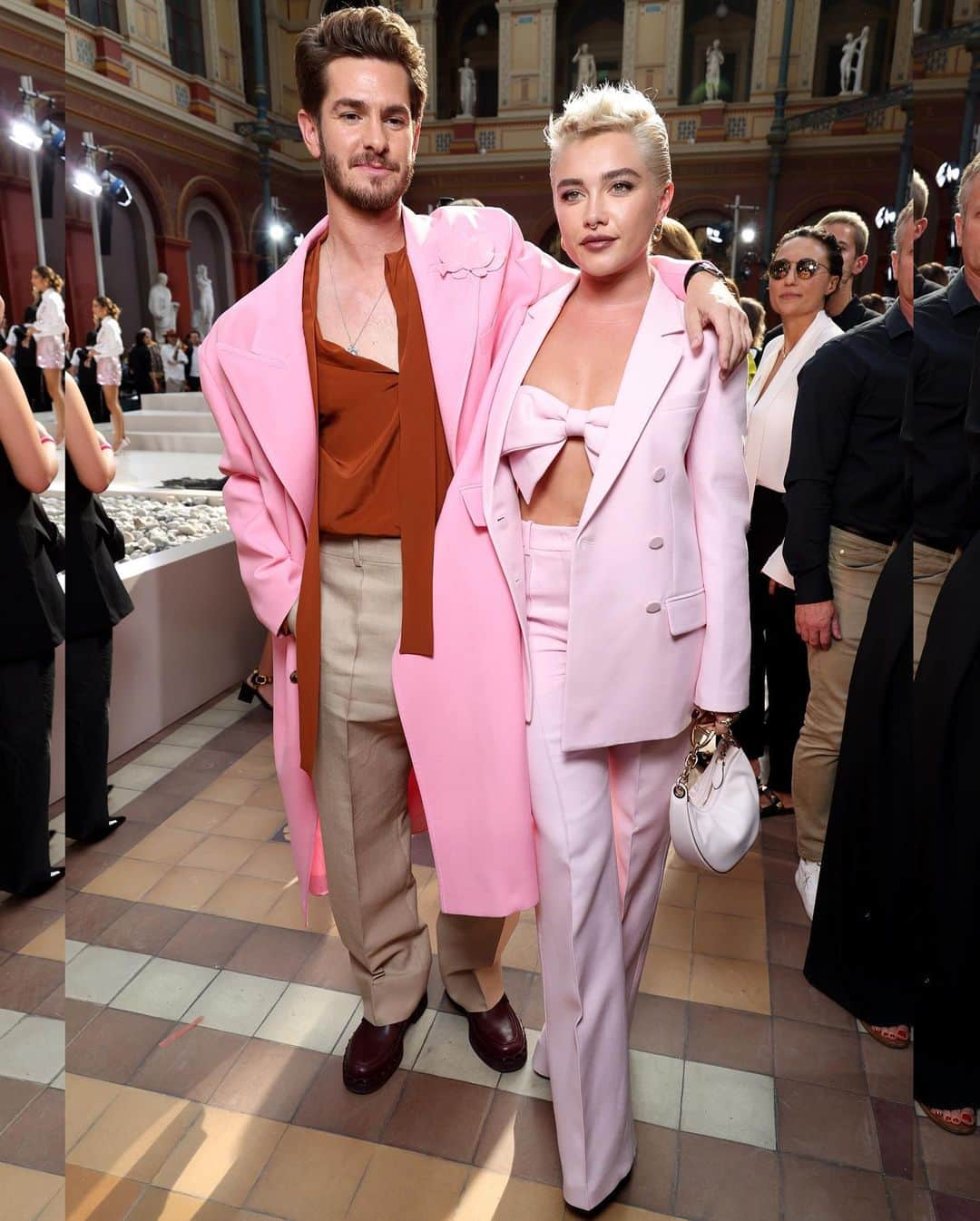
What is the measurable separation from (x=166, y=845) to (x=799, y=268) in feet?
6.35

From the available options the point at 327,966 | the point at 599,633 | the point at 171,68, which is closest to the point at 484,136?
the point at 171,68

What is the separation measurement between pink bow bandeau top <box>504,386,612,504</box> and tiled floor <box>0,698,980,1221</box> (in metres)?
0.82

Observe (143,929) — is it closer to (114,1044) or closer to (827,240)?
(114,1044)

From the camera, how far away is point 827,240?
1.19 meters

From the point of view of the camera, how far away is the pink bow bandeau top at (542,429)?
1224 mm

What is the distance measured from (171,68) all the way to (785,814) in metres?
2.01

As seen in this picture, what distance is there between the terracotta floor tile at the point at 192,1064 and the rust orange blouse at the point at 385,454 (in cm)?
Answer: 81

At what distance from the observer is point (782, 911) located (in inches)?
79.0

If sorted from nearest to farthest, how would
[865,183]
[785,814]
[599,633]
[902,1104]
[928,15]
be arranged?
[928,15] < [865,183] < [599,633] < [902,1104] < [785,814]

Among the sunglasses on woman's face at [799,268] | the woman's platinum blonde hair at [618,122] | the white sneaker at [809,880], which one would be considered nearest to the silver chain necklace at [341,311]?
the woman's platinum blonde hair at [618,122]

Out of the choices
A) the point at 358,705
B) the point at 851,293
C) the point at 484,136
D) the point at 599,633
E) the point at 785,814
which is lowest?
the point at 785,814

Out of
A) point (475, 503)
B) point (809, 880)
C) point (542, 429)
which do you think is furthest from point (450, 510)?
point (809, 880)

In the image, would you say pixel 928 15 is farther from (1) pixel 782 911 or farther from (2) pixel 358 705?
(1) pixel 782 911

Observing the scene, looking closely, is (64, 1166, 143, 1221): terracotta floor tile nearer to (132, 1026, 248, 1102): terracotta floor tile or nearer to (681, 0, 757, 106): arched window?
(132, 1026, 248, 1102): terracotta floor tile
